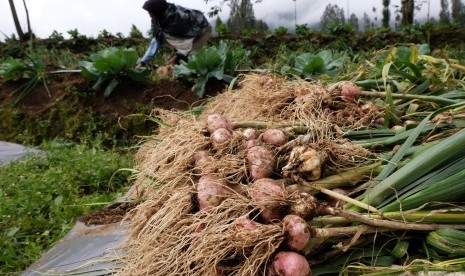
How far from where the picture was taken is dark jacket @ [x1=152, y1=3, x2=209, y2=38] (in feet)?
20.7

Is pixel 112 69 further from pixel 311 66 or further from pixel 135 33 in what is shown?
pixel 135 33

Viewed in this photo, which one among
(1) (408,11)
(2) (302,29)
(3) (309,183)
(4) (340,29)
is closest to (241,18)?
(2) (302,29)

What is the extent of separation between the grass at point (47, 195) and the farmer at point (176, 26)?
263 cm

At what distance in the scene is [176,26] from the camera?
20.8 ft

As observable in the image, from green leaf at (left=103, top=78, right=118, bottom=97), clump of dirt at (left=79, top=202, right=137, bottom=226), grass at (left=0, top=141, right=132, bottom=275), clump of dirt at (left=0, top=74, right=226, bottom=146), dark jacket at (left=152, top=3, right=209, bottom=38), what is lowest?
grass at (left=0, top=141, right=132, bottom=275)

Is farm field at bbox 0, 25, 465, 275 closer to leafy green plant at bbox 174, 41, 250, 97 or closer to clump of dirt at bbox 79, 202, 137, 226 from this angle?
clump of dirt at bbox 79, 202, 137, 226

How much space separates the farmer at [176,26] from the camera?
620cm

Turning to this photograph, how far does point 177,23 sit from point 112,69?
155 cm

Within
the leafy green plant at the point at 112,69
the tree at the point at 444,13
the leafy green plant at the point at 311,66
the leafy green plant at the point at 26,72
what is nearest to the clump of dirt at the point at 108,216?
the leafy green plant at the point at 311,66

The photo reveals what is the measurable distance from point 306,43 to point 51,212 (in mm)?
7483

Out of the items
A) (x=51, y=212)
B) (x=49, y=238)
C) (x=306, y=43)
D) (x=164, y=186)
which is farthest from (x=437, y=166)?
(x=306, y=43)

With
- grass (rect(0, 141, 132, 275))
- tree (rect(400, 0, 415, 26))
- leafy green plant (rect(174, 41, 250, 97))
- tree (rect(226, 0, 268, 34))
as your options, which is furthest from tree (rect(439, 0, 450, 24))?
grass (rect(0, 141, 132, 275))

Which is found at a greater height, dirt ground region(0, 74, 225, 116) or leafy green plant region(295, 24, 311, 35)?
leafy green plant region(295, 24, 311, 35)

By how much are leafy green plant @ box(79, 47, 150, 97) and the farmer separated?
3.21 ft
